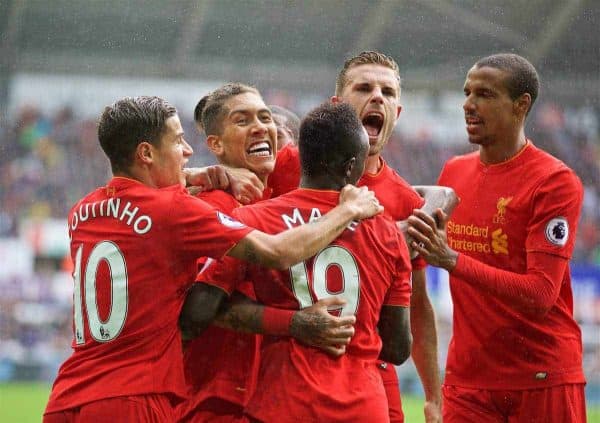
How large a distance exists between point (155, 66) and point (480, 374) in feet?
35.1

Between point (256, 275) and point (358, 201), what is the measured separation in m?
0.42

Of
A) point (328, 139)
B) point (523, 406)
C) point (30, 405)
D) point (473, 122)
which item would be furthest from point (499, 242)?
point (30, 405)

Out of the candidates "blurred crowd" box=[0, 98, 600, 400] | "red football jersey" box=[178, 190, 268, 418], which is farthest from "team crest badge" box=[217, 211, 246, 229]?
"blurred crowd" box=[0, 98, 600, 400]

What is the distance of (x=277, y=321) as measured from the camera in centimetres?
284

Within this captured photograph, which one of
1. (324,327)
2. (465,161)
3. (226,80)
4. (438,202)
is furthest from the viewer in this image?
(226,80)

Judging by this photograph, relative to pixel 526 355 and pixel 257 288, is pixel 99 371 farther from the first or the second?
pixel 526 355

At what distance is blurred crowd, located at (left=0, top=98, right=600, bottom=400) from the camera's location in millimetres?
14406

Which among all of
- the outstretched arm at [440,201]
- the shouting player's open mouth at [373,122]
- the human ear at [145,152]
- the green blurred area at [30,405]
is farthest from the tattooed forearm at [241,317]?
the green blurred area at [30,405]

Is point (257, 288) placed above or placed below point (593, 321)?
below

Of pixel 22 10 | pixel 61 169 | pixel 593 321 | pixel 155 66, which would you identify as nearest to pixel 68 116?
pixel 61 169

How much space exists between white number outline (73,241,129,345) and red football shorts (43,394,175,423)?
21 cm

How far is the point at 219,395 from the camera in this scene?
3184mm

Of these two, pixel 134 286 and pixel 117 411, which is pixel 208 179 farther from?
pixel 117 411

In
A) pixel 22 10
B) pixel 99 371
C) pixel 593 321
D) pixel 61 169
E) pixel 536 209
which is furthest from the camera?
pixel 61 169
